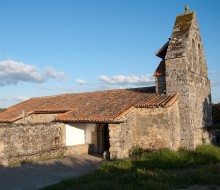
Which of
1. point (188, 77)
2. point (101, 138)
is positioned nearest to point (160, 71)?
point (188, 77)

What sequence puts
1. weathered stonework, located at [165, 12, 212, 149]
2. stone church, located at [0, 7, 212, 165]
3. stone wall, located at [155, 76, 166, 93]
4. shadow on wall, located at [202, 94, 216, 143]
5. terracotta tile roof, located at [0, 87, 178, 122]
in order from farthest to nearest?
shadow on wall, located at [202, 94, 216, 143], stone wall, located at [155, 76, 166, 93], weathered stonework, located at [165, 12, 212, 149], terracotta tile roof, located at [0, 87, 178, 122], stone church, located at [0, 7, 212, 165]

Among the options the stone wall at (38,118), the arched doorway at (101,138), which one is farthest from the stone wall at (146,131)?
the stone wall at (38,118)

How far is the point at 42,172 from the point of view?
437 inches

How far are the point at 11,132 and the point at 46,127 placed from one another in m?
2.10

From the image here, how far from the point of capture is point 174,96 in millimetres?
14000

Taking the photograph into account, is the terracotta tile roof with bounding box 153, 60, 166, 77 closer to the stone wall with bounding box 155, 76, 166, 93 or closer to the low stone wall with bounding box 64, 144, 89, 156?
the stone wall with bounding box 155, 76, 166, 93

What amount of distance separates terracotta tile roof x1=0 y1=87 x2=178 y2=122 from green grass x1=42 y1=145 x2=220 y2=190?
8.32ft

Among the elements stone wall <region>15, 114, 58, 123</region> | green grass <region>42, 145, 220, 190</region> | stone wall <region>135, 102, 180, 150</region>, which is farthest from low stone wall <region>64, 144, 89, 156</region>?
green grass <region>42, 145, 220, 190</region>

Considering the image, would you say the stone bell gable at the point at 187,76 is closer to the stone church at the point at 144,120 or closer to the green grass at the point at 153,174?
the stone church at the point at 144,120

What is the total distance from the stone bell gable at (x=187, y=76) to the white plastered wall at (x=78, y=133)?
4908mm

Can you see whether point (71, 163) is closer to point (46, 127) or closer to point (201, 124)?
point (46, 127)

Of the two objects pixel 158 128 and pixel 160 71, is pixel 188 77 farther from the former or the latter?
pixel 158 128

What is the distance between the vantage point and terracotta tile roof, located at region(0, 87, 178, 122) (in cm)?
1371

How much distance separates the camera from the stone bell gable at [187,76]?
14.1 meters
